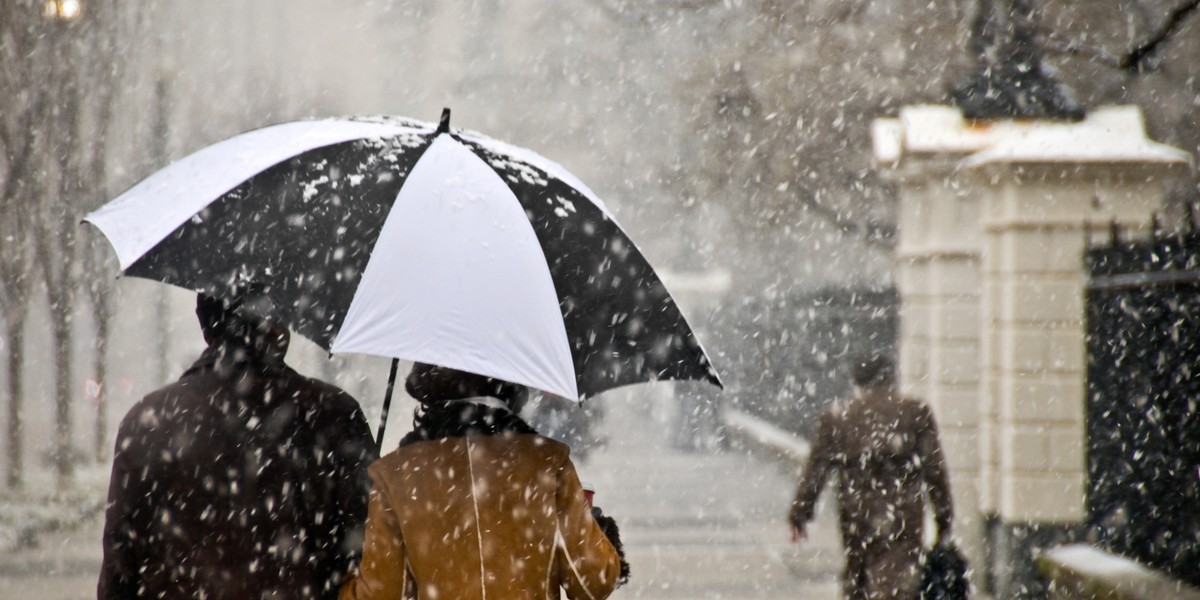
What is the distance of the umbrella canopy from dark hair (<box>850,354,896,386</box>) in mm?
3856

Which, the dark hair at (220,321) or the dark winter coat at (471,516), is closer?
the dark winter coat at (471,516)

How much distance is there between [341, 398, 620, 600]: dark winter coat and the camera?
9.94 feet

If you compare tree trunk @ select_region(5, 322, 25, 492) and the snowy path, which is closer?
the snowy path

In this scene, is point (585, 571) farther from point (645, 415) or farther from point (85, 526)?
point (645, 415)

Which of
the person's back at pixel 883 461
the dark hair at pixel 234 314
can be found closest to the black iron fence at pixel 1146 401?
the person's back at pixel 883 461

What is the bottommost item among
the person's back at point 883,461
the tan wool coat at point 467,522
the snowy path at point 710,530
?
the snowy path at point 710,530

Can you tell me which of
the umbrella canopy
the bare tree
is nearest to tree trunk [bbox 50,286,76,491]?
the bare tree

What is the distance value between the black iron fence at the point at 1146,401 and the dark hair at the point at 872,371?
4.47 ft

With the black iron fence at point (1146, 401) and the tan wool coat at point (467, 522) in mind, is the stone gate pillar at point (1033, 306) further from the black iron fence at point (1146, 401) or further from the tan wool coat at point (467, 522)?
the tan wool coat at point (467, 522)

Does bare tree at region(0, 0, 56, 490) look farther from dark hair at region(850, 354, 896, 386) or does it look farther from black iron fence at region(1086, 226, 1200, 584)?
black iron fence at region(1086, 226, 1200, 584)

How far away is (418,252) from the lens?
3.09 meters

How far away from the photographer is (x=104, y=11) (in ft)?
48.9

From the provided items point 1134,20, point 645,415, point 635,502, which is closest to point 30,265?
point 635,502

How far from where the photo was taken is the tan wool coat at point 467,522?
303cm
